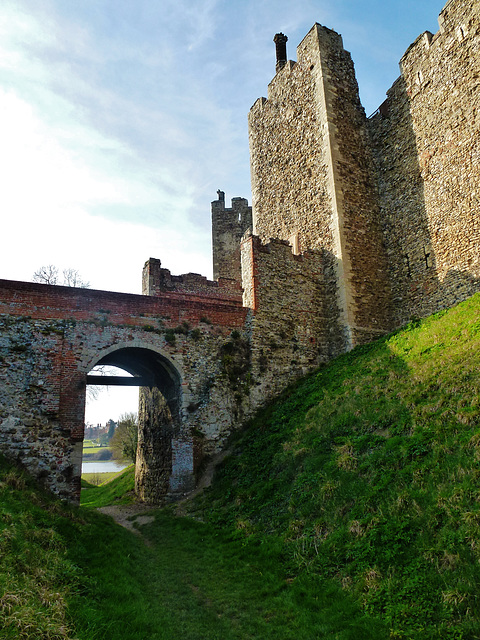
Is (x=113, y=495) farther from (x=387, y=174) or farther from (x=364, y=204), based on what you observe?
(x=387, y=174)

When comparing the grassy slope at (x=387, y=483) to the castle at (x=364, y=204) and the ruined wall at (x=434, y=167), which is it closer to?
the ruined wall at (x=434, y=167)

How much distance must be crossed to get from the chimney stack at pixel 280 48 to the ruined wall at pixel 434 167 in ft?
21.7

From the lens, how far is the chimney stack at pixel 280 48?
76.4ft

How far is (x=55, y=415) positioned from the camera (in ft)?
41.3

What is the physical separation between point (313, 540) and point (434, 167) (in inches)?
594

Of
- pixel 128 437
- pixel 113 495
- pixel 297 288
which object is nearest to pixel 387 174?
pixel 297 288

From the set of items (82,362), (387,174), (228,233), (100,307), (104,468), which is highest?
(228,233)

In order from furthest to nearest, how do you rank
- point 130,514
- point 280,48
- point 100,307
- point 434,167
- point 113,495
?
point 280,48 < point 113,495 < point 434,167 < point 130,514 < point 100,307

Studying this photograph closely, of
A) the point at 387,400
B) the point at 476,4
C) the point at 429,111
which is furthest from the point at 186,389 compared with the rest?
the point at 476,4

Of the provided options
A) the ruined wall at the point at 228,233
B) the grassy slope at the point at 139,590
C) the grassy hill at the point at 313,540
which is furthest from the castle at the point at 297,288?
the ruined wall at the point at 228,233

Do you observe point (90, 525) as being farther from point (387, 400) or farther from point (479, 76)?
point (479, 76)

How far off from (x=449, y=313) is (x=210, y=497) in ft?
29.9

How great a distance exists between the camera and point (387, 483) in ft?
24.3

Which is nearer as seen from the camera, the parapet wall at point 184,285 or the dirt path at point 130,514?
the dirt path at point 130,514
